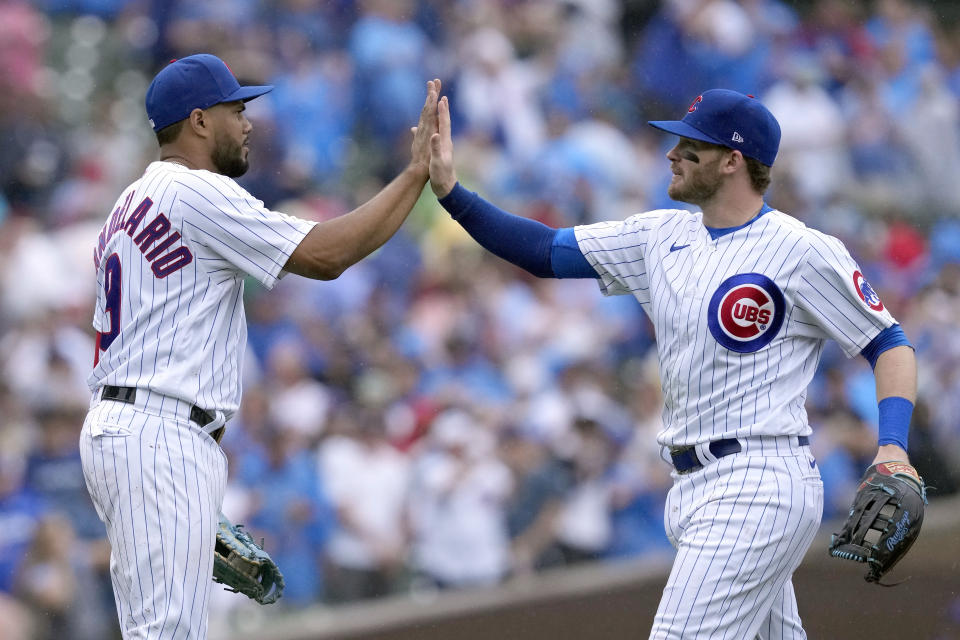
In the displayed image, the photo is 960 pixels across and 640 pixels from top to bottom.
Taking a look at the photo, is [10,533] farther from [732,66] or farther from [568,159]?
[732,66]

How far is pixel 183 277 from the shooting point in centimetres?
331

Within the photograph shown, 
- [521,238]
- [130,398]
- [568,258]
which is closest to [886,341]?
[568,258]

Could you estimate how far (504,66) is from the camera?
855 centimetres

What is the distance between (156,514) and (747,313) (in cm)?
161

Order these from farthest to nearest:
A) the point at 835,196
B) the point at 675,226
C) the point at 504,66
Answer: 1. the point at 504,66
2. the point at 835,196
3. the point at 675,226

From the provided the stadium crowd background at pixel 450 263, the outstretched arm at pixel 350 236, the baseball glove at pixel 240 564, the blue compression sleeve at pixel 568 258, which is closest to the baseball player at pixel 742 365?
the blue compression sleeve at pixel 568 258

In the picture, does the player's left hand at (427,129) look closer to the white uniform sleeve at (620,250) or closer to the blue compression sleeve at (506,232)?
the blue compression sleeve at (506,232)

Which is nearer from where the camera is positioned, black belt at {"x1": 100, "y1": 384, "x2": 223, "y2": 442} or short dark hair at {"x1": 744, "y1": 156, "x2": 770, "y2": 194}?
black belt at {"x1": 100, "y1": 384, "x2": 223, "y2": 442}

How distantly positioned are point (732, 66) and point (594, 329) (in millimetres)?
2024

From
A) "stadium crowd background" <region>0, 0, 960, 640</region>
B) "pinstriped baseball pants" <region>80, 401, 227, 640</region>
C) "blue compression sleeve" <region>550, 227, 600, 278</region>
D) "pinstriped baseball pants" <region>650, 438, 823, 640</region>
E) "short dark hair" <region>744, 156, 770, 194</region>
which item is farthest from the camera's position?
"stadium crowd background" <region>0, 0, 960, 640</region>

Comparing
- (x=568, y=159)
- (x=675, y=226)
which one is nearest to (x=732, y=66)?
(x=568, y=159)

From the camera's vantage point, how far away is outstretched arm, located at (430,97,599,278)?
12.6 ft

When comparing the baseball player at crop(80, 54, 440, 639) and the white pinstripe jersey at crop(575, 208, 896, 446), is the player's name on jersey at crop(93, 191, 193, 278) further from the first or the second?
Result: the white pinstripe jersey at crop(575, 208, 896, 446)

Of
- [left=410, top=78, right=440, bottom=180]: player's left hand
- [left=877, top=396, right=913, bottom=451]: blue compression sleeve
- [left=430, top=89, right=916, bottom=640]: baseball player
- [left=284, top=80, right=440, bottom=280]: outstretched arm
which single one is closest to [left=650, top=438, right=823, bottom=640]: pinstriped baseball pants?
[left=430, top=89, right=916, bottom=640]: baseball player
